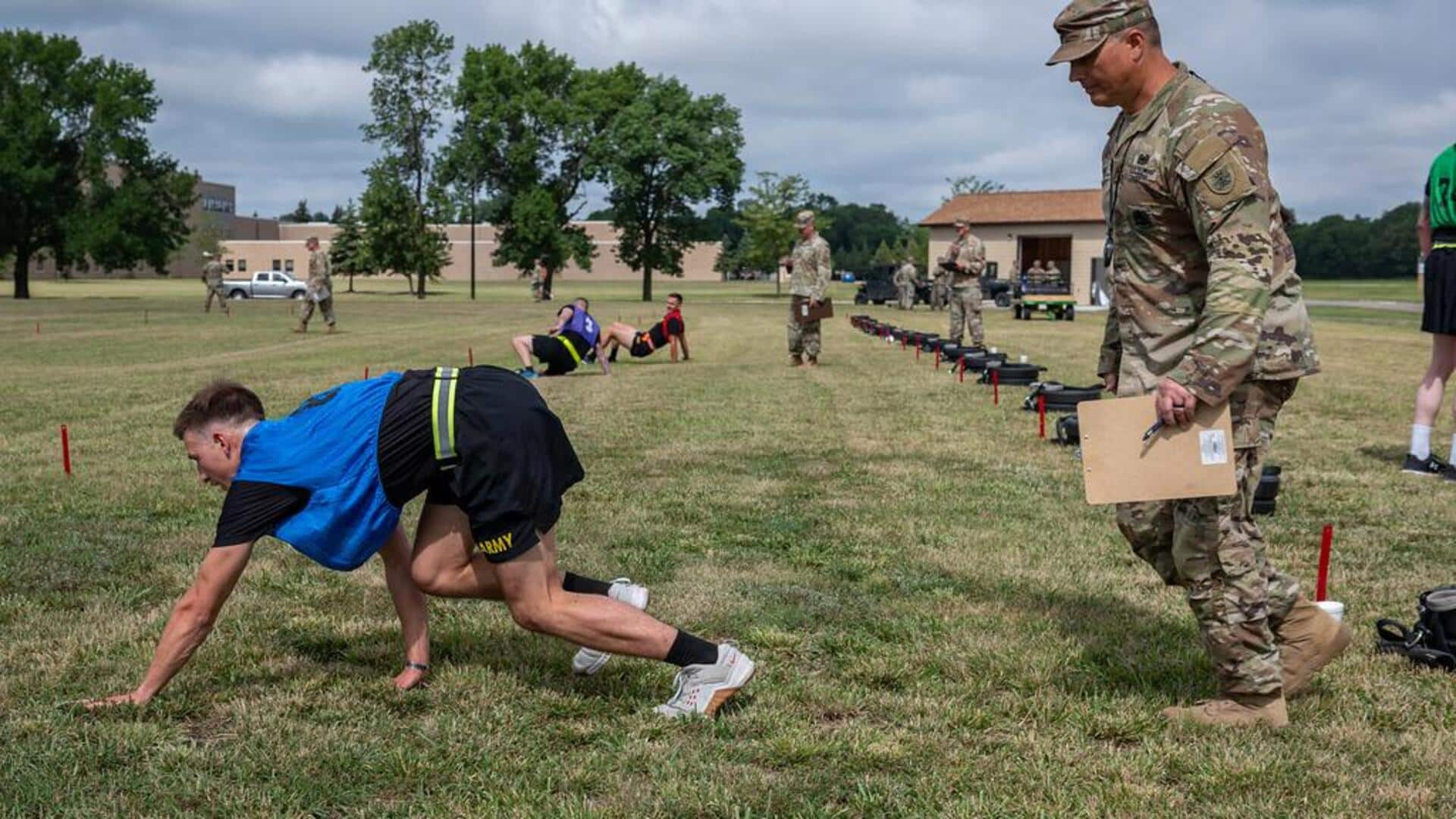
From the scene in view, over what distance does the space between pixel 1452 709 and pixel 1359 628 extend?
94 cm

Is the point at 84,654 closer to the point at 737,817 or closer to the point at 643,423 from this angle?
the point at 737,817

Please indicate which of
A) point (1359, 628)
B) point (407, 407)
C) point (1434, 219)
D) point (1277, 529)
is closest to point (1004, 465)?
point (1277, 529)

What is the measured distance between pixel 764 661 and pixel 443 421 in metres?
1.61

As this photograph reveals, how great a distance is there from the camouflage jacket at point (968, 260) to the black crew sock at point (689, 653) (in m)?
16.4

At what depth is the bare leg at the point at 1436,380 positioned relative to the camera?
8734 millimetres

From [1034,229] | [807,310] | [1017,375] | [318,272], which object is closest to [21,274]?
[318,272]

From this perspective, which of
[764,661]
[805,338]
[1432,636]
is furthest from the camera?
A: [805,338]

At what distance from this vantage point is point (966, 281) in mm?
20391

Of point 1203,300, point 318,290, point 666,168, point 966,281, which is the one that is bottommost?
point 1203,300

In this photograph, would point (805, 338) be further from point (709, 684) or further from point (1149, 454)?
point (1149, 454)

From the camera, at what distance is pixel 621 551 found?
6535 mm

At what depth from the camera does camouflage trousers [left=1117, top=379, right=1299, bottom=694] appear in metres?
3.75

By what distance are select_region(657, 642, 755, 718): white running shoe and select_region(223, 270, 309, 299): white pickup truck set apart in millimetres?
71391

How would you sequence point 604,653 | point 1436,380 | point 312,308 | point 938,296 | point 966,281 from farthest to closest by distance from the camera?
point 938,296 < point 312,308 < point 966,281 < point 1436,380 < point 604,653
